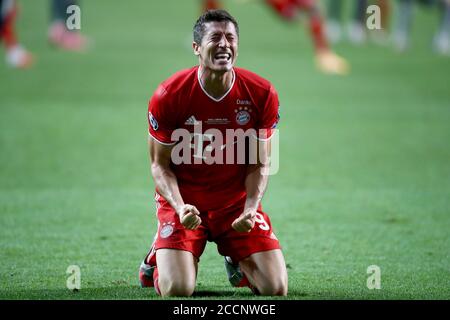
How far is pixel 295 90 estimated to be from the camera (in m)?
15.9

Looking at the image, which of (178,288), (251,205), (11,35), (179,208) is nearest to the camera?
(178,288)

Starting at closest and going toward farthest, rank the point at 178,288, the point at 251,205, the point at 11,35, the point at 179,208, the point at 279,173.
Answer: the point at 178,288
the point at 179,208
the point at 251,205
the point at 279,173
the point at 11,35

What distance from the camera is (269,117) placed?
5.90m

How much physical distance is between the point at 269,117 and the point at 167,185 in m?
0.76

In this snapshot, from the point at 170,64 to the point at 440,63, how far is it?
17.5 feet

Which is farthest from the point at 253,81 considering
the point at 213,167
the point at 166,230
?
the point at 166,230

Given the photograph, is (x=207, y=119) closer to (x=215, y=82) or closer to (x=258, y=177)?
(x=215, y=82)

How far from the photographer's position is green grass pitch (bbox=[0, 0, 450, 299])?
6.42 m

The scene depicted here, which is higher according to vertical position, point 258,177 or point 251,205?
point 258,177

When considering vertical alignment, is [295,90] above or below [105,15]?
below

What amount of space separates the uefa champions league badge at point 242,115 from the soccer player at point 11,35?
11325mm

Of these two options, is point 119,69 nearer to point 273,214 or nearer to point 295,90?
point 295,90

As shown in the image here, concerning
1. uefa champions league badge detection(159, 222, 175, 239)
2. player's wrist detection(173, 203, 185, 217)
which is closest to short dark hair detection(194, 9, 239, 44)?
player's wrist detection(173, 203, 185, 217)

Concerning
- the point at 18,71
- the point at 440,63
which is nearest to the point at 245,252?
the point at 18,71
